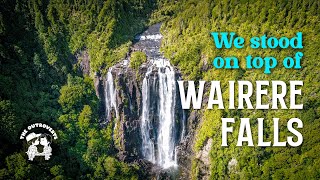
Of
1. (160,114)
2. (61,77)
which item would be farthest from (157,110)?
(61,77)

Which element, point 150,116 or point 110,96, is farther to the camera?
point 110,96

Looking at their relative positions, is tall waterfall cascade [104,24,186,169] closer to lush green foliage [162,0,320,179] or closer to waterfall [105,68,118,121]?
waterfall [105,68,118,121]

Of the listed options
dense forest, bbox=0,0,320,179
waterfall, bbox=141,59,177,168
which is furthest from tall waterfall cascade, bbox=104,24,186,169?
dense forest, bbox=0,0,320,179

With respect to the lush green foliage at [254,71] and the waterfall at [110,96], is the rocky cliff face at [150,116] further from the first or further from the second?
the lush green foliage at [254,71]

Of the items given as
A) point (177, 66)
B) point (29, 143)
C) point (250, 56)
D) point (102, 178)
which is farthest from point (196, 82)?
point (29, 143)

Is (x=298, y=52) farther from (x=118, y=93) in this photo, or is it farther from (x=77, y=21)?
(x=77, y=21)

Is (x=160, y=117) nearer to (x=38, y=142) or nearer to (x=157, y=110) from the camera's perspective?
(x=157, y=110)

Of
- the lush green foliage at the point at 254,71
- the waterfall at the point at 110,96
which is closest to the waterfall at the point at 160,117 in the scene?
the lush green foliage at the point at 254,71
